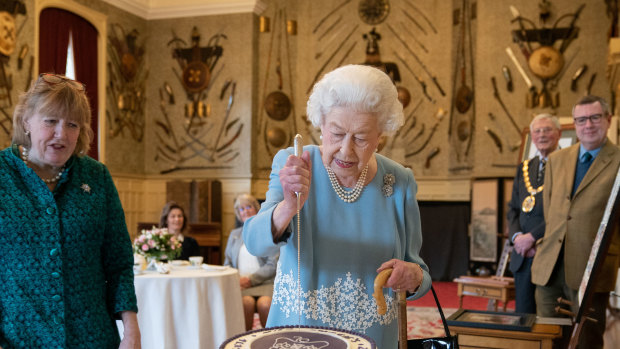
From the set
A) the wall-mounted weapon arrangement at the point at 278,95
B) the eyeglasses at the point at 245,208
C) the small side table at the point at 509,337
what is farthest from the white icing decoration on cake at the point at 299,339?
the wall-mounted weapon arrangement at the point at 278,95

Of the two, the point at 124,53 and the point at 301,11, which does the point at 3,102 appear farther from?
the point at 301,11

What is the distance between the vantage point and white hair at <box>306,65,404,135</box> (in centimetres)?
167

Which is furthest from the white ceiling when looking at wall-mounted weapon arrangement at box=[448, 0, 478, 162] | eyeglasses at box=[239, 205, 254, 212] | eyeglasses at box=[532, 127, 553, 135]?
eyeglasses at box=[532, 127, 553, 135]

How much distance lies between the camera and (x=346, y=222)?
1.75 meters

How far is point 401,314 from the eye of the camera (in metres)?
1.57

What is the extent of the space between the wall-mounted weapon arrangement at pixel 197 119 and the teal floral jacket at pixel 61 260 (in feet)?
33.9

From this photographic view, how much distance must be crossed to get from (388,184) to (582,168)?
2548 millimetres

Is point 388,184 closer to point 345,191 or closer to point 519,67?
point 345,191

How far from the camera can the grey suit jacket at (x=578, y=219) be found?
369cm

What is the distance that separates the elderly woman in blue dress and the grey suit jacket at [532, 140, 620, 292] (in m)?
2.29

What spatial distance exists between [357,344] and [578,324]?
6.36 feet

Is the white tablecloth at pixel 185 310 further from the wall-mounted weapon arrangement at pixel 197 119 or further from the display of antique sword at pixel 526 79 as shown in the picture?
the wall-mounted weapon arrangement at pixel 197 119

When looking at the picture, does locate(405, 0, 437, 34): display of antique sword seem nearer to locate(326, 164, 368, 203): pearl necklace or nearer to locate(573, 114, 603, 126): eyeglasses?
locate(573, 114, 603, 126): eyeglasses

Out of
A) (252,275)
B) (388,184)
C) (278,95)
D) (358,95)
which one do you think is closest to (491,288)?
(252,275)
